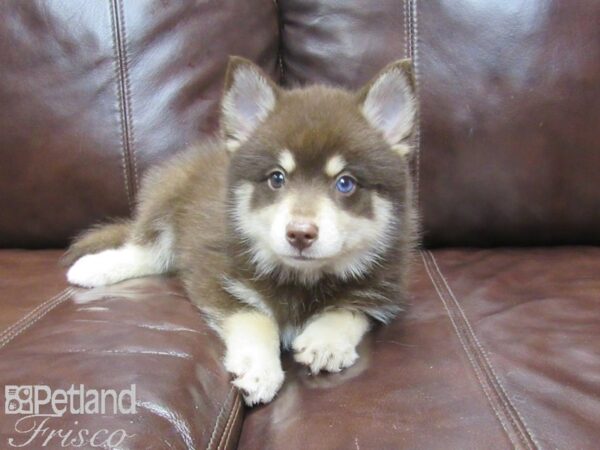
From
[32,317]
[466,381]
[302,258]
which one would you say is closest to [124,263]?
[32,317]

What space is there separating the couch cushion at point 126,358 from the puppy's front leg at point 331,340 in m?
0.19

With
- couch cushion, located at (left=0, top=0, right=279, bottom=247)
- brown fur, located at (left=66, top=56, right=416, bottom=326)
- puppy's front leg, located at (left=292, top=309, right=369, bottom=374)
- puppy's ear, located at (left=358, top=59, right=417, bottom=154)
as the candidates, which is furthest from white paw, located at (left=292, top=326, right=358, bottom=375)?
couch cushion, located at (left=0, top=0, right=279, bottom=247)

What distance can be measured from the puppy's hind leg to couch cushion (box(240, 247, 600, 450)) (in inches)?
24.7

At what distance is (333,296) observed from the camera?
1594 millimetres

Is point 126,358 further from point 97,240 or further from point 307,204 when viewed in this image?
point 97,240

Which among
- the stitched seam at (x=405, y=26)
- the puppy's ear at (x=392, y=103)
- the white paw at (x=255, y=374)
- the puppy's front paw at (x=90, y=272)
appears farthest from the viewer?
the stitched seam at (x=405, y=26)

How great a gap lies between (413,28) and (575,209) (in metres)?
0.78

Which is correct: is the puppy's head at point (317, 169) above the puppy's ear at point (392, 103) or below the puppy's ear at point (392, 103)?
below

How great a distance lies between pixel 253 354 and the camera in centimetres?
134

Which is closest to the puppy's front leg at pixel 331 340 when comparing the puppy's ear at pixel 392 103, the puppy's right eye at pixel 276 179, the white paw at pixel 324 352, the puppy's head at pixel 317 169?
the white paw at pixel 324 352

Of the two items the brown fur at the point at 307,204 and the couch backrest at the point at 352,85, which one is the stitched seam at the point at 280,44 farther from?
the brown fur at the point at 307,204

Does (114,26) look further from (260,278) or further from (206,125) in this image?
(260,278)

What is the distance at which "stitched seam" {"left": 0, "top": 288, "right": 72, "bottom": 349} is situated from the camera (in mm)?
1312

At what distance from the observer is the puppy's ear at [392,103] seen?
1520mm
